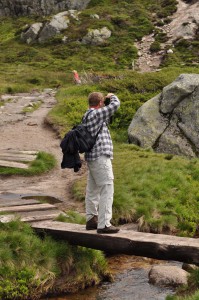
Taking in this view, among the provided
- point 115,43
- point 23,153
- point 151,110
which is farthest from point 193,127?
point 115,43

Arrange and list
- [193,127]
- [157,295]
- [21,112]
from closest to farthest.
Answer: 1. [157,295]
2. [193,127]
3. [21,112]

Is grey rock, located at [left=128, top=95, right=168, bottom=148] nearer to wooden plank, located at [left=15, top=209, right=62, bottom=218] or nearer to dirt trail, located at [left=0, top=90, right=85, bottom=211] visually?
dirt trail, located at [left=0, top=90, right=85, bottom=211]

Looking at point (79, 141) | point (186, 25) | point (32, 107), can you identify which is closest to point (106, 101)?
point (79, 141)

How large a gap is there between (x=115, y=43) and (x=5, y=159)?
217 feet

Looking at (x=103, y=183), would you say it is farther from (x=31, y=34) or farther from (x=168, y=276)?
(x=31, y=34)

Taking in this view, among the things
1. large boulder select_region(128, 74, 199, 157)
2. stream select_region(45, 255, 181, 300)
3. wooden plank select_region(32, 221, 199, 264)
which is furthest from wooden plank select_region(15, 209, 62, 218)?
large boulder select_region(128, 74, 199, 157)

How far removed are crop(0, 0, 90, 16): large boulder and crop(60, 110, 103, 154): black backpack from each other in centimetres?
10204

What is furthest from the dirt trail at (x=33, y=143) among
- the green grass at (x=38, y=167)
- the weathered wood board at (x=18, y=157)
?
the weathered wood board at (x=18, y=157)

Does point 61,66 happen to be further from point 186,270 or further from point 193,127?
point 186,270

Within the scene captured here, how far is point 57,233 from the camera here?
12.5 m

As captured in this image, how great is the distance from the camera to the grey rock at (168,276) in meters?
12.0

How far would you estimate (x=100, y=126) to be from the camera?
11336mm

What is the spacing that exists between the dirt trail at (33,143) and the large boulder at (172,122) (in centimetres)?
457

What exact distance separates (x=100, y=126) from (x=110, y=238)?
2538 millimetres
